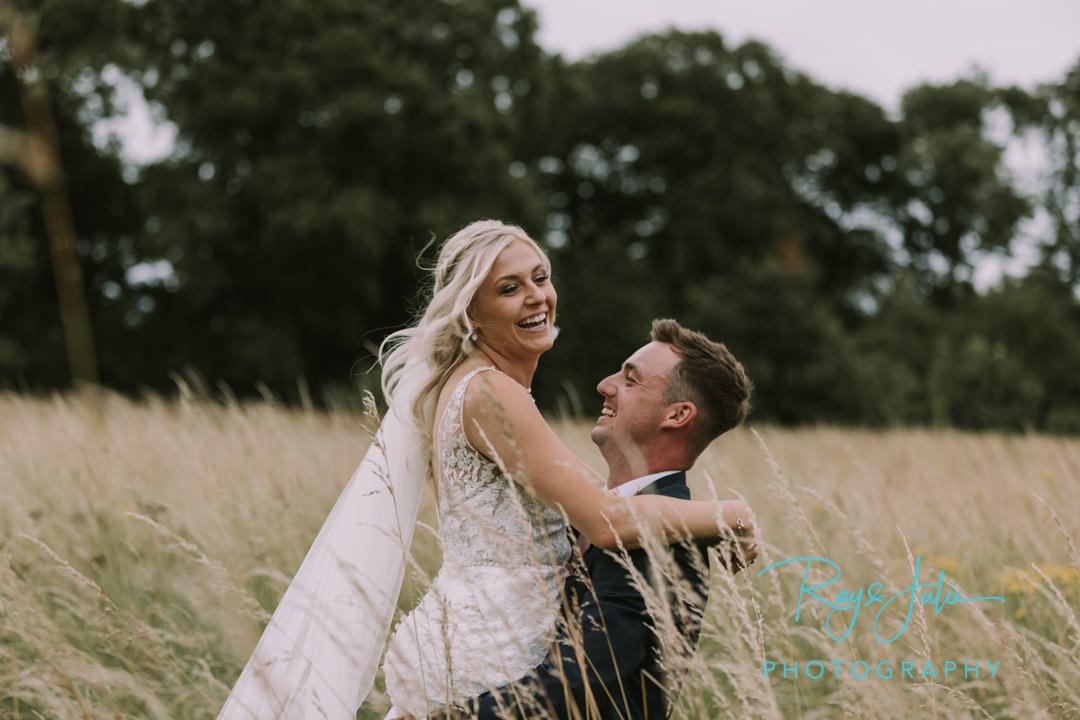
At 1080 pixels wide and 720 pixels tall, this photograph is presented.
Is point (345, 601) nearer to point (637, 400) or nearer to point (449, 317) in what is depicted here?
point (449, 317)

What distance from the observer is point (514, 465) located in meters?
2.37

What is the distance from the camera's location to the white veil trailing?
2.69 meters

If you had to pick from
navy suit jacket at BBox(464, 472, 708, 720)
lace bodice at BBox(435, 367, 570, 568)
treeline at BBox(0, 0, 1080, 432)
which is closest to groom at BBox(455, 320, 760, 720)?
navy suit jacket at BBox(464, 472, 708, 720)

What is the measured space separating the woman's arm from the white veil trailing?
50 cm

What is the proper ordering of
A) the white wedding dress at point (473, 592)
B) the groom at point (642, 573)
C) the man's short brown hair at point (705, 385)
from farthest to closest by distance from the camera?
the man's short brown hair at point (705, 385), the white wedding dress at point (473, 592), the groom at point (642, 573)

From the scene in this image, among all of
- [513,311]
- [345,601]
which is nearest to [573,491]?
[513,311]

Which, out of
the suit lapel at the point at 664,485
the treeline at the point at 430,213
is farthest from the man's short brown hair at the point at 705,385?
the treeline at the point at 430,213

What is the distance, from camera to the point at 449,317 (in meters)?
2.69

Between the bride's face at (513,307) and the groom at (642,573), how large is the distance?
1.11 ft

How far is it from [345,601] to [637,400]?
1.14 m

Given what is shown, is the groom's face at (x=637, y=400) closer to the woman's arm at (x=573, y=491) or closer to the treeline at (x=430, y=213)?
the woman's arm at (x=573, y=491)

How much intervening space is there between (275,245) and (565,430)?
15021mm

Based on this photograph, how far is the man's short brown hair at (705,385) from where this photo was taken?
8.22ft

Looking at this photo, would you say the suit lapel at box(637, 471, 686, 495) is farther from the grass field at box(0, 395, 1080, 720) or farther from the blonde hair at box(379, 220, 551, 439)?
the blonde hair at box(379, 220, 551, 439)
